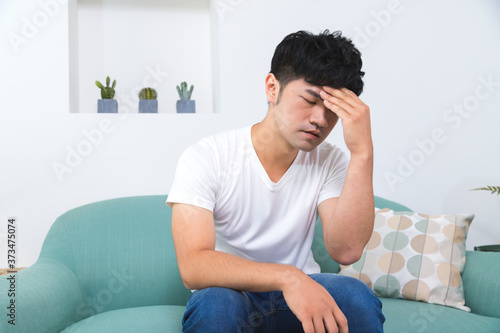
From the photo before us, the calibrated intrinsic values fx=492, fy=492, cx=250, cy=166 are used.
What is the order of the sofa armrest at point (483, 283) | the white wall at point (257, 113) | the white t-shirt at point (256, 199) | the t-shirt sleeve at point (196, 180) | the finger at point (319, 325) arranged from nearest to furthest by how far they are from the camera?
A: the finger at point (319, 325), the t-shirt sleeve at point (196, 180), the white t-shirt at point (256, 199), the sofa armrest at point (483, 283), the white wall at point (257, 113)

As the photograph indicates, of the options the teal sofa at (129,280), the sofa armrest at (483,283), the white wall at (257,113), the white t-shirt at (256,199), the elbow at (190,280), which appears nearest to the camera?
the elbow at (190,280)

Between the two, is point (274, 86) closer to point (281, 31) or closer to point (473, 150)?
point (281, 31)

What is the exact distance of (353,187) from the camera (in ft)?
4.19

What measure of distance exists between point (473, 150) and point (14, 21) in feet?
7.88

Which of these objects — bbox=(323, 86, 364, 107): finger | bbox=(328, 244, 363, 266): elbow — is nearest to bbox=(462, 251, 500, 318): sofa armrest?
bbox=(328, 244, 363, 266): elbow

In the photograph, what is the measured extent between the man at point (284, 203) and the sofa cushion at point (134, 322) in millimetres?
297

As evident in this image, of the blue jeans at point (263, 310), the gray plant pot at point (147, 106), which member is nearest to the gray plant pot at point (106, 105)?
the gray plant pot at point (147, 106)

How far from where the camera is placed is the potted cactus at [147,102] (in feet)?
8.01

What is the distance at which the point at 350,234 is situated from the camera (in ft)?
4.22

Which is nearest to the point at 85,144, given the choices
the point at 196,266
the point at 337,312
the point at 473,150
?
the point at 196,266

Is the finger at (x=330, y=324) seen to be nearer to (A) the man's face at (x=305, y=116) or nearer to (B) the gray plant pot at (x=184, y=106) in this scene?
(A) the man's face at (x=305, y=116)

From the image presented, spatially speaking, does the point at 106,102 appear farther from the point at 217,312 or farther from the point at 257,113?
the point at 217,312

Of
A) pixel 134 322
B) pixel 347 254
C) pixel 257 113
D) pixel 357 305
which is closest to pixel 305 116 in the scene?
pixel 347 254

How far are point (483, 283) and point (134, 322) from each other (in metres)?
1.20
